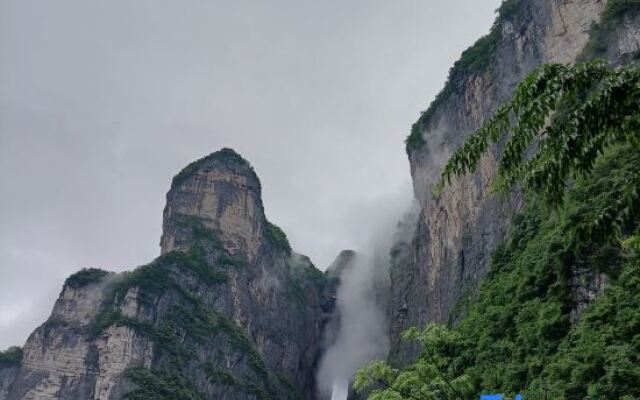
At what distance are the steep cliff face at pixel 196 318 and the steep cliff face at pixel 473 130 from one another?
2456 centimetres

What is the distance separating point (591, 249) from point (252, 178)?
85.4 metres

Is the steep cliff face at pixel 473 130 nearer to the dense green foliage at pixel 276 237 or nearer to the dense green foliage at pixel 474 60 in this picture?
the dense green foliage at pixel 474 60

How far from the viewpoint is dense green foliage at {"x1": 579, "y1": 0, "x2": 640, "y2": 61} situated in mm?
41531

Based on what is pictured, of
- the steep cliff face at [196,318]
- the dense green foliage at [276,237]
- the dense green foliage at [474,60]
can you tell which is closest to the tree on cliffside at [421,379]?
the dense green foliage at [474,60]

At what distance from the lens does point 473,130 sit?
5853 cm

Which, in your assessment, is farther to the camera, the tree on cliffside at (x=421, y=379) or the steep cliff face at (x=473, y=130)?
the steep cliff face at (x=473, y=130)

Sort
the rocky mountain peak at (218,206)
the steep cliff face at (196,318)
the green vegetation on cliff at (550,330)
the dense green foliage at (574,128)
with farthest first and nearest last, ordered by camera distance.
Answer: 1. the rocky mountain peak at (218,206)
2. the steep cliff face at (196,318)
3. the green vegetation on cliff at (550,330)
4. the dense green foliage at (574,128)

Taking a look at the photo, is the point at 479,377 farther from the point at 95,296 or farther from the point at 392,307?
the point at 95,296

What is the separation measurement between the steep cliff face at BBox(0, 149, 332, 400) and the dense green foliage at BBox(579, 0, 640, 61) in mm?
55314

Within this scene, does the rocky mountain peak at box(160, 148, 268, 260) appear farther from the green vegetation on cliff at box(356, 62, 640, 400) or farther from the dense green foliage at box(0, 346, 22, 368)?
the green vegetation on cliff at box(356, 62, 640, 400)

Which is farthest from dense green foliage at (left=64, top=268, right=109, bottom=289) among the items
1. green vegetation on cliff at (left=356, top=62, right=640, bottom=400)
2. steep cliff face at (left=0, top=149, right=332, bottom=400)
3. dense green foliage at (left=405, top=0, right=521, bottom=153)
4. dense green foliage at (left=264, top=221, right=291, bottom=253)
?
green vegetation on cliff at (left=356, top=62, right=640, bottom=400)

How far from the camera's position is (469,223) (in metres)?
56.9

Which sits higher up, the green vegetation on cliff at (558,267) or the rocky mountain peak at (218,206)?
the rocky mountain peak at (218,206)

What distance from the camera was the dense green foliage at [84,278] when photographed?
87387mm
